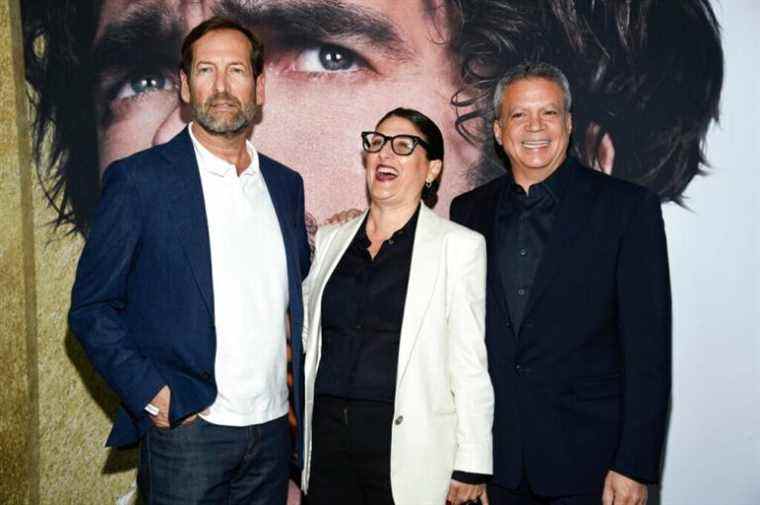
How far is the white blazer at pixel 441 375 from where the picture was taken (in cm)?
216

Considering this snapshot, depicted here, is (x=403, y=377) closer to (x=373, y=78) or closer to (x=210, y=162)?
(x=210, y=162)

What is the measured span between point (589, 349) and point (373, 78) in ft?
5.38

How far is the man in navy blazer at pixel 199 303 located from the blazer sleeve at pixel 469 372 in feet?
1.88

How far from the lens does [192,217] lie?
2273mm

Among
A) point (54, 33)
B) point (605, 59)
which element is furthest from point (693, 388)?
point (54, 33)

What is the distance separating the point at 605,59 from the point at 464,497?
81.2 inches

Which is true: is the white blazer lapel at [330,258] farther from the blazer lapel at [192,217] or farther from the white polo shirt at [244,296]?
the blazer lapel at [192,217]

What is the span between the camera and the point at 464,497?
7.31 feet

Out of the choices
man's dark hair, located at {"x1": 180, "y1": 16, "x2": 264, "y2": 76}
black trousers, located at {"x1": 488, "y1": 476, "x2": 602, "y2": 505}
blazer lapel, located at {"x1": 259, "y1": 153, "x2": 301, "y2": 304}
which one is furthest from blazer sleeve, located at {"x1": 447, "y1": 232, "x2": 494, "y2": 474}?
man's dark hair, located at {"x1": 180, "y1": 16, "x2": 264, "y2": 76}

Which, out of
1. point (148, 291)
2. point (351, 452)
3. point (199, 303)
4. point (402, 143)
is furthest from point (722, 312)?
point (148, 291)

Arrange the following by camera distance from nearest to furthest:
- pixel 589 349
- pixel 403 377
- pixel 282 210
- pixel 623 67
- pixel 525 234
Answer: pixel 403 377 → pixel 589 349 → pixel 525 234 → pixel 282 210 → pixel 623 67

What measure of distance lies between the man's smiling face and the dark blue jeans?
130cm

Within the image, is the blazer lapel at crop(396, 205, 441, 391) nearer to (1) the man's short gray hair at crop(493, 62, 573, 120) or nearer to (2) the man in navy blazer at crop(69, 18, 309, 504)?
(2) the man in navy blazer at crop(69, 18, 309, 504)

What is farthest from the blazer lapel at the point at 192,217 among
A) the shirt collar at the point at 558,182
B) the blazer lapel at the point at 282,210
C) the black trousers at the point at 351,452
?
the shirt collar at the point at 558,182
